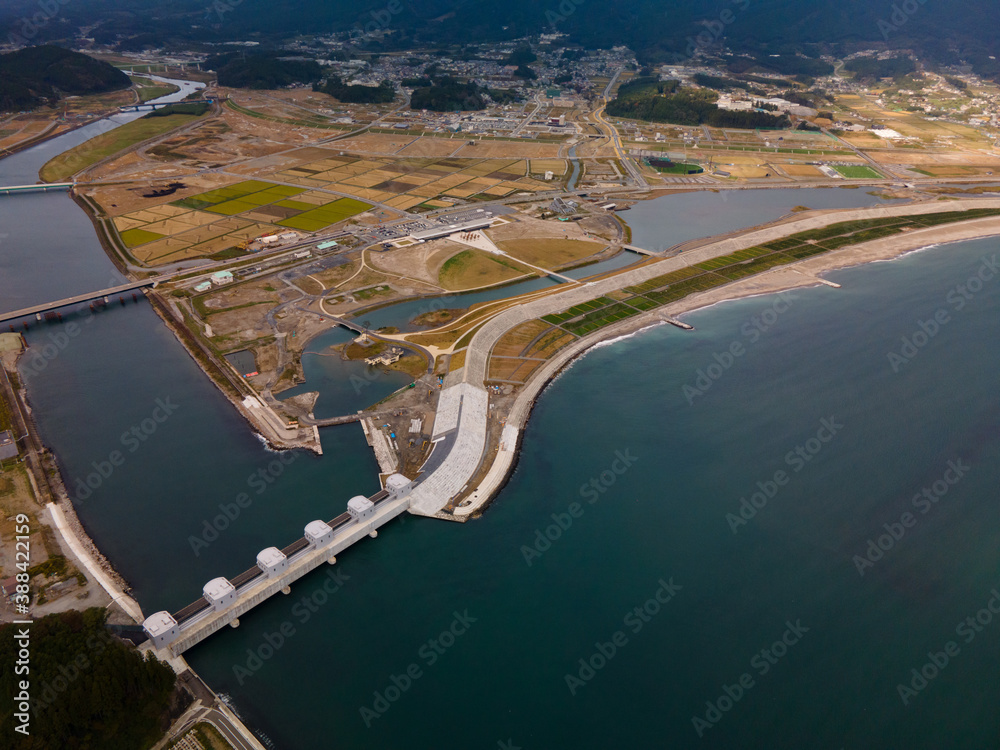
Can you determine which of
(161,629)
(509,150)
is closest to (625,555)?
(161,629)

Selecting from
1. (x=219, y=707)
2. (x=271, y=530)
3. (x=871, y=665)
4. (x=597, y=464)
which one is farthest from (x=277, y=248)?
(x=871, y=665)

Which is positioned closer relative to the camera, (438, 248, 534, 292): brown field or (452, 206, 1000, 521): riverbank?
(452, 206, 1000, 521): riverbank

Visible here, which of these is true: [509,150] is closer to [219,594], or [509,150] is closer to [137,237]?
[137,237]

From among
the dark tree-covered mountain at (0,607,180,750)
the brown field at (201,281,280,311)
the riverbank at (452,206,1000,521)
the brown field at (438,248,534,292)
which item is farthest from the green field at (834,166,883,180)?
the dark tree-covered mountain at (0,607,180,750)

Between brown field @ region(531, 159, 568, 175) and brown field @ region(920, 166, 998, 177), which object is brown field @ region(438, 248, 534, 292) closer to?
brown field @ region(531, 159, 568, 175)

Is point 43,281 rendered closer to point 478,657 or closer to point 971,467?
point 478,657

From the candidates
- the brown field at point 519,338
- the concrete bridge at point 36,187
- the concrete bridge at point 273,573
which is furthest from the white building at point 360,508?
the concrete bridge at point 36,187
